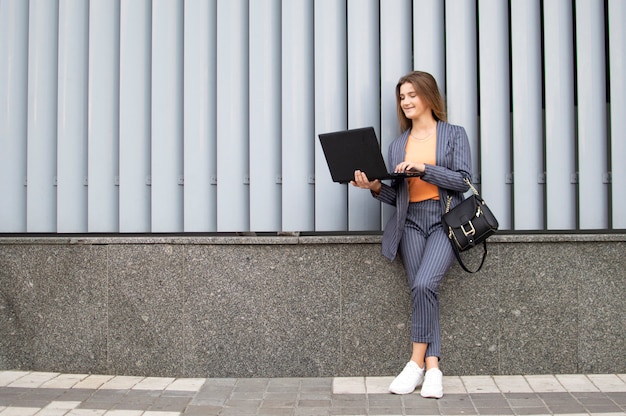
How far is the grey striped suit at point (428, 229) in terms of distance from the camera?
4465 mm

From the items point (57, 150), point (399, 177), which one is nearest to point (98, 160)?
point (57, 150)

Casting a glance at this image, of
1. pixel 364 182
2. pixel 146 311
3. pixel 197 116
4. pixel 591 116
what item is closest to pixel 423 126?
pixel 364 182

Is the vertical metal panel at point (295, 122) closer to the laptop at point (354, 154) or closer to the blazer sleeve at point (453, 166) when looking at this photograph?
the laptop at point (354, 154)

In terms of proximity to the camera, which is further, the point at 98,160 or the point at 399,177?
the point at 98,160

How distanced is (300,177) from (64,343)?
84.1 inches

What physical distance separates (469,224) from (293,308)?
141 cm

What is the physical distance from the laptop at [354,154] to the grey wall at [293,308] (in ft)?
2.24

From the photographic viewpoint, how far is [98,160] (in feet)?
17.2

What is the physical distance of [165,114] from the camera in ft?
17.0

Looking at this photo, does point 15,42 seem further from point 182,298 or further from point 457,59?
point 457,59

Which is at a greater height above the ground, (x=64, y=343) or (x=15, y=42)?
(x=15, y=42)

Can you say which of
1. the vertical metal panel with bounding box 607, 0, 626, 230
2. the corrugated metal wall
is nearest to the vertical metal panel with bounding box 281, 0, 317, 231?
the corrugated metal wall

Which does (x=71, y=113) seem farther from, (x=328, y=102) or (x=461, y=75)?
→ (x=461, y=75)

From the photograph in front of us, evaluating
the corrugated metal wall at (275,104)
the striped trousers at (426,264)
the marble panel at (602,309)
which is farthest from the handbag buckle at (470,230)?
the marble panel at (602,309)
